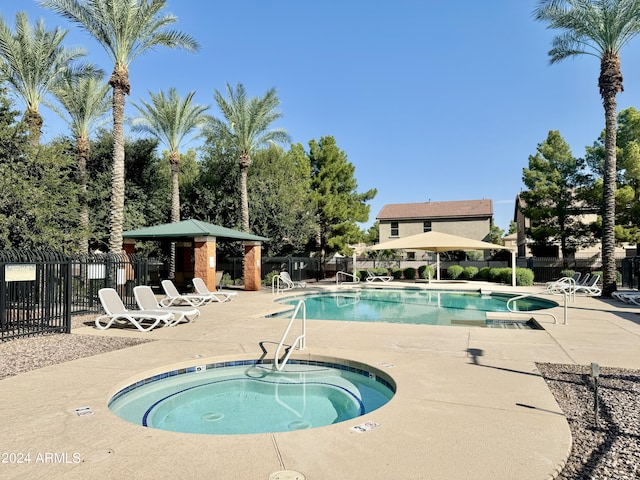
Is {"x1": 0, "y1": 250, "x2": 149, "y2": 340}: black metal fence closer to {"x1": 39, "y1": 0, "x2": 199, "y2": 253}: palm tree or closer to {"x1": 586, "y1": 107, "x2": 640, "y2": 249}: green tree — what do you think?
{"x1": 39, "y1": 0, "x2": 199, "y2": 253}: palm tree

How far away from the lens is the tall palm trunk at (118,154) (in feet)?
56.5

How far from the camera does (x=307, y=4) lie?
17078mm

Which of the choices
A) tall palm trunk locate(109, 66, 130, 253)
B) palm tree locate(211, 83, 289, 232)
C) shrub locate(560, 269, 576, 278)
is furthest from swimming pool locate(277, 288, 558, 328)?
palm tree locate(211, 83, 289, 232)

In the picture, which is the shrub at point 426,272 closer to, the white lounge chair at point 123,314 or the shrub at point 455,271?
the shrub at point 455,271

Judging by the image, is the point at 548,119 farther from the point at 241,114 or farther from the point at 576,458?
the point at 576,458

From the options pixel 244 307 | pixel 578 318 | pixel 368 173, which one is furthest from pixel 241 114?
pixel 578 318

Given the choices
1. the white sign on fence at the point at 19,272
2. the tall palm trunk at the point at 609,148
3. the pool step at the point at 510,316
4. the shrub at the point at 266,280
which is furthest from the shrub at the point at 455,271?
the white sign on fence at the point at 19,272

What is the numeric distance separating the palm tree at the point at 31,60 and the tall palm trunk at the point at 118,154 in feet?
11.8

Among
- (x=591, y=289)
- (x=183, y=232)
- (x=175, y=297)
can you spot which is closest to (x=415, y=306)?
(x=591, y=289)

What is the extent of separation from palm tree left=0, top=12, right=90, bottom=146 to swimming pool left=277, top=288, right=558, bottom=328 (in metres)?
14.5

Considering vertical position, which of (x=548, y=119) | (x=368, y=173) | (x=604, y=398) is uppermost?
(x=548, y=119)

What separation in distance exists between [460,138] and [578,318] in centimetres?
2235

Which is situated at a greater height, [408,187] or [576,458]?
[408,187]

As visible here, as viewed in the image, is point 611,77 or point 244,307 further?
point 611,77
